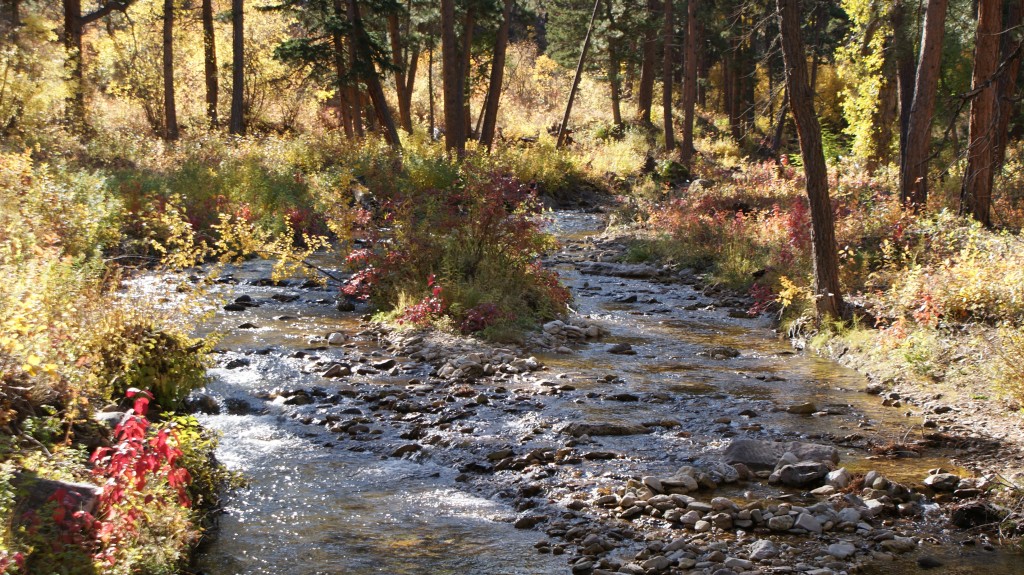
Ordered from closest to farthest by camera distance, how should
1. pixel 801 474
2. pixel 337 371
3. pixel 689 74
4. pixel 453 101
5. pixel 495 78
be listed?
pixel 801 474 < pixel 337 371 < pixel 453 101 < pixel 495 78 < pixel 689 74

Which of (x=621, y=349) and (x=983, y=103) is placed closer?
(x=621, y=349)

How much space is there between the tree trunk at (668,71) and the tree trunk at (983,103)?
17.2 meters

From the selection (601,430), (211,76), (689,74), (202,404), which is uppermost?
(211,76)

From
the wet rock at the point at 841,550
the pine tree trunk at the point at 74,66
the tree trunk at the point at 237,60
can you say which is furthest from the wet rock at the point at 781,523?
the pine tree trunk at the point at 74,66

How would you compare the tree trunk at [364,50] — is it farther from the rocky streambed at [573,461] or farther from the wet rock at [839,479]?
the wet rock at [839,479]

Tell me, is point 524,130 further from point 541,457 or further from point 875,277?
point 541,457

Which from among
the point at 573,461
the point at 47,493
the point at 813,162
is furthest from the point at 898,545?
the point at 813,162

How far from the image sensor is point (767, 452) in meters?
6.58

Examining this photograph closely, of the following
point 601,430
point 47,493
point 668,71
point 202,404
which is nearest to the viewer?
point 47,493

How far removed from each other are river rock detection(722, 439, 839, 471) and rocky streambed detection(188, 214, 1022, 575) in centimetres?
2

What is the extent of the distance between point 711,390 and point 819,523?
330 cm

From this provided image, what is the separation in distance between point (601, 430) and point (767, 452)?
142cm

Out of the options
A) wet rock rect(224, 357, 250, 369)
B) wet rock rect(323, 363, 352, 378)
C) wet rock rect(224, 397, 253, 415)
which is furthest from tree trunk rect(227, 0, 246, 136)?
A: wet rock rect(224, 397, 253, 415)

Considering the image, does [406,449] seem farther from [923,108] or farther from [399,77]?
[399,77]
